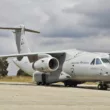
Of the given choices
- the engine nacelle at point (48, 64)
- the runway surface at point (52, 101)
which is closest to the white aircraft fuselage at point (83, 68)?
the engine nacelle at point (48, 64)

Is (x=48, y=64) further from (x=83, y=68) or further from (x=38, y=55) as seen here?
(x=83, y=68)

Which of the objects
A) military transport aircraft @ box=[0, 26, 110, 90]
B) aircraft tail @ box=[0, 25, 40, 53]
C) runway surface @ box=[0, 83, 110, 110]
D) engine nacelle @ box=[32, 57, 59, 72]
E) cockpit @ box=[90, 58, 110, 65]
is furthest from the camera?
aircraft tail @ box=[0, 25, 40, 53]

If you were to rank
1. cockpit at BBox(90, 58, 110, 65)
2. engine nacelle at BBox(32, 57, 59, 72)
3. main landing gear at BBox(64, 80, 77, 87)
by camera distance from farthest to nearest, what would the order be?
main landing gear at BBox(64, 80, 77, 87) < engine nacelle at BBox(32, 57, 59, 72) < cockpit at BBox(90, 58, 110, 65)

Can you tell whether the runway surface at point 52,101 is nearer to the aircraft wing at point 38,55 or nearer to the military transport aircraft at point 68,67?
the military transport aircraft at point 68,67

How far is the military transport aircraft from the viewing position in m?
24.1

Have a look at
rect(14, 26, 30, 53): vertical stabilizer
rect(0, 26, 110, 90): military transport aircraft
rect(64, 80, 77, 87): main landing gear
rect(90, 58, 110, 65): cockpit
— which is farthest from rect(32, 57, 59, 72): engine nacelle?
rect(14, 26, 30, 53): vertical stabilizer

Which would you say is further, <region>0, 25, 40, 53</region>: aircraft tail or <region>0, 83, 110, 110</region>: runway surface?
<region>0, 25, 40, 53</region>: aircraft tail

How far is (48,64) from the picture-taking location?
1078 inches

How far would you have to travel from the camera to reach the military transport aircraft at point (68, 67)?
79.0 ft

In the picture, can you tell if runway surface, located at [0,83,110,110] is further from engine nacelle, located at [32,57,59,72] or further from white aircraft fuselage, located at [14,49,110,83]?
engine nacelle, located at [32,57,59,72]

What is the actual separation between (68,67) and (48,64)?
5.57ft

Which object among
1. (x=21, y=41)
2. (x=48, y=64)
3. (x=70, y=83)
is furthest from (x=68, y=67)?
(x=21, y=41)

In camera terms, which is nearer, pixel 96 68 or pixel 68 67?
pixel 96 68

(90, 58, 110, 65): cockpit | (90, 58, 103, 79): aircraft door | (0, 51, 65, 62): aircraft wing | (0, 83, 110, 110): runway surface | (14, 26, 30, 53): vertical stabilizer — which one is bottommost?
(0, 83, 110, 110): runway surface
